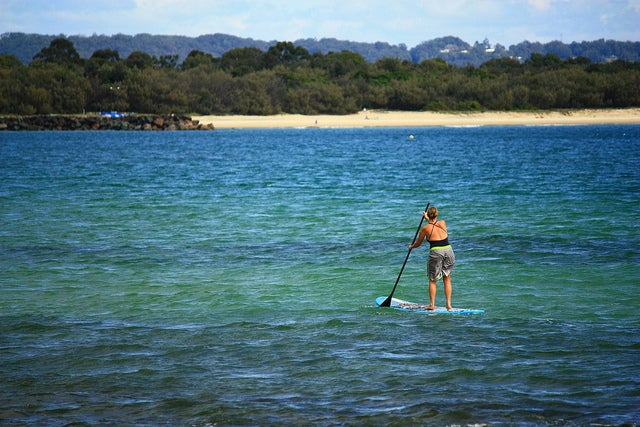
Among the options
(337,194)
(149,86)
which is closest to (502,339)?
(337,194)

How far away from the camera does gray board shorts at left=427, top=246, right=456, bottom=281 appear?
12.3 metres

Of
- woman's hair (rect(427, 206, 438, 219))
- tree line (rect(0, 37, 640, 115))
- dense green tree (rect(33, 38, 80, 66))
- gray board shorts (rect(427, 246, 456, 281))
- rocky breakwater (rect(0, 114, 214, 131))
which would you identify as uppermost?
dense green tree (rect(33, 38, 80, 66))

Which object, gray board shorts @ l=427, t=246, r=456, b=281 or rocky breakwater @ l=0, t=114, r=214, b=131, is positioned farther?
rocky breakwater @ l=0, t=114, r=214, b=131

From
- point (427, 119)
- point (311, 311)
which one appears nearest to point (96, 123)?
point (427, 119)

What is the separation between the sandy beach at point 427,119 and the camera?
11506 cm

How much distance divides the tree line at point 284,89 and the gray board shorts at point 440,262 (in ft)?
357

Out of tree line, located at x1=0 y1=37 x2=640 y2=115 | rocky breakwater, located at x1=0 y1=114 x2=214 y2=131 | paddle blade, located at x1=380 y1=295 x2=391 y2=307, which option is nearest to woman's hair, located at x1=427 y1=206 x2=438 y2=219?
paddle blade, located at x1=380 y1=295 x2=391 y2=307

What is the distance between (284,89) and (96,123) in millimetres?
32636

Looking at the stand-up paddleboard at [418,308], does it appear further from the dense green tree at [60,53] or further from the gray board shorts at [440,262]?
the dense green tree at [60,53]

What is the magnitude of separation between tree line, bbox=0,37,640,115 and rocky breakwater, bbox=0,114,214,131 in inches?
351

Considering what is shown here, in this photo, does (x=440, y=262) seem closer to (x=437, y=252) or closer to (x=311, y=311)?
(x=437, y=252)

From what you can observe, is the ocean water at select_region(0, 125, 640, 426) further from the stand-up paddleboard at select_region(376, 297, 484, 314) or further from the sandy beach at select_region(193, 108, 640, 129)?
the sandy beach at select_region(193, 108, 640, 129)

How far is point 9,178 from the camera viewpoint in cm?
4038

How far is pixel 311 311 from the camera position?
42.3ft
